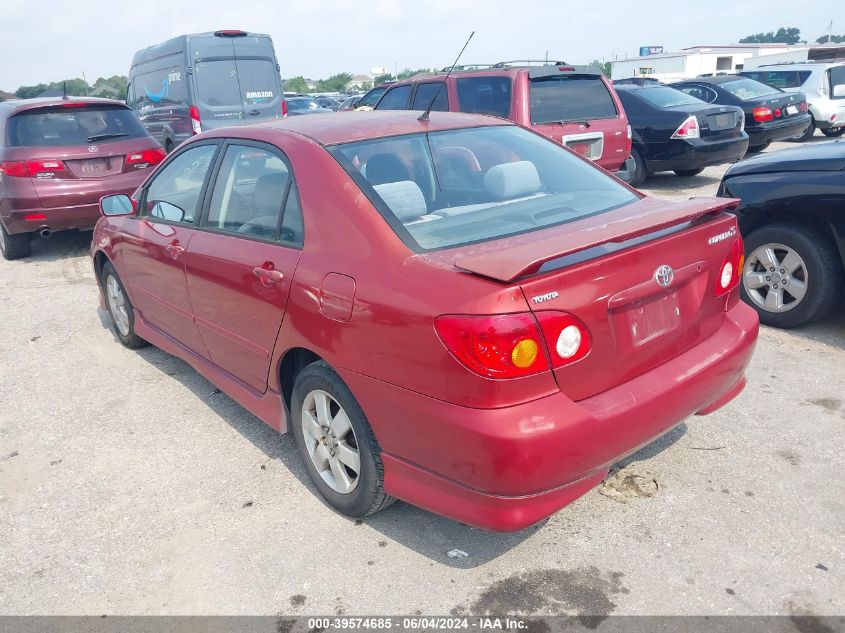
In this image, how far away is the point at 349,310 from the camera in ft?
8.87

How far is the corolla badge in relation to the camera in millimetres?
2625

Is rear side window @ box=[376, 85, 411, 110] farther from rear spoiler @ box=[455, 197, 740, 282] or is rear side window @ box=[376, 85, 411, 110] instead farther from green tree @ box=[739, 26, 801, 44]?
green tree @ box=[739, 26, 801, 44]

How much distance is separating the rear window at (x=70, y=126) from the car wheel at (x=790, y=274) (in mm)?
6870

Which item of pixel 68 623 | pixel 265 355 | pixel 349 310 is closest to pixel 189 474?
Result: pixel 265 355

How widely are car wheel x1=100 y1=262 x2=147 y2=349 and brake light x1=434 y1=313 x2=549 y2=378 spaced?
339 cm

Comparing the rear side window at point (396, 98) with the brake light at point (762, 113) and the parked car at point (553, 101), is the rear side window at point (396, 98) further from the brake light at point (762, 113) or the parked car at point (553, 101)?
the brake light at point (762, 113)

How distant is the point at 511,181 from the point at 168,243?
6.50ft

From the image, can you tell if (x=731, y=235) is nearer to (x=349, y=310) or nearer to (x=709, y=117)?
(x=349, y=310)

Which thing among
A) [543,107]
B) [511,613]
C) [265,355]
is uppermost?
[543,107]

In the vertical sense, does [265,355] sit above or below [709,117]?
below

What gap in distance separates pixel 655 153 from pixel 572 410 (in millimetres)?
8671

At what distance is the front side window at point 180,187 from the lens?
394 centimetres

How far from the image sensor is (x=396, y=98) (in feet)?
30.5

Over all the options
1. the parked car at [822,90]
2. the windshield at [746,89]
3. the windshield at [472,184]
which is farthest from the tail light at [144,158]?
the parked car at [822,90]
